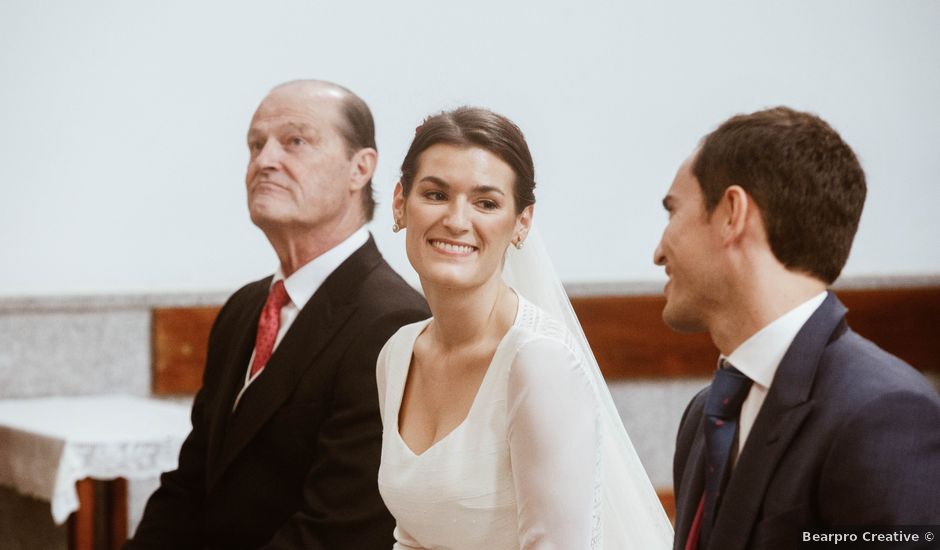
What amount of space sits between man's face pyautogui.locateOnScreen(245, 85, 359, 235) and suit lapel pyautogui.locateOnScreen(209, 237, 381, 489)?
0.23m

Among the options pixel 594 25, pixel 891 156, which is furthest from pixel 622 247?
pixel 891 156

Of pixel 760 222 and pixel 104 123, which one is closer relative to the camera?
pixel 760 222

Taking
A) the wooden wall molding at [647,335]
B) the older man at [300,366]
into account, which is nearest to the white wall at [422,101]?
the wooden wall molding at [647,335]

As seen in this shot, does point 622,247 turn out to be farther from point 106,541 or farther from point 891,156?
point 106,541

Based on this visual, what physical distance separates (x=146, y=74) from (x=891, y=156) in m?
3.70

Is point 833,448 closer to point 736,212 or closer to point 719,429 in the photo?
point 719,429

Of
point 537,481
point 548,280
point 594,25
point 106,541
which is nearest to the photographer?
point 537,481

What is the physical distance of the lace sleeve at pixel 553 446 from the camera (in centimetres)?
204

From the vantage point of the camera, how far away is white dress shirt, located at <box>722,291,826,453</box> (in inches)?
74.4

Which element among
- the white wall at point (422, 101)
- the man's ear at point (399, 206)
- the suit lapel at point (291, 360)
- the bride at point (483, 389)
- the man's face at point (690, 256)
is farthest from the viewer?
the white wall at point (422, 101)

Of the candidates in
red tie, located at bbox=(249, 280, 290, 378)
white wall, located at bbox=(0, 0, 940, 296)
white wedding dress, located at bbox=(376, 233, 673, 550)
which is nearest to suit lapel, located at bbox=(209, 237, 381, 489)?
red tie, located at bbox=(249, 280, 290, 378)

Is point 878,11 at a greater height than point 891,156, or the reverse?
point 878,11

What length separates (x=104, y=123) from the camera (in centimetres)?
511

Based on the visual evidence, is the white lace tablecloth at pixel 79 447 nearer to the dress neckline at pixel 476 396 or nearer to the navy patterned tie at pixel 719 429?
the dress neckline at pixel 476 396
